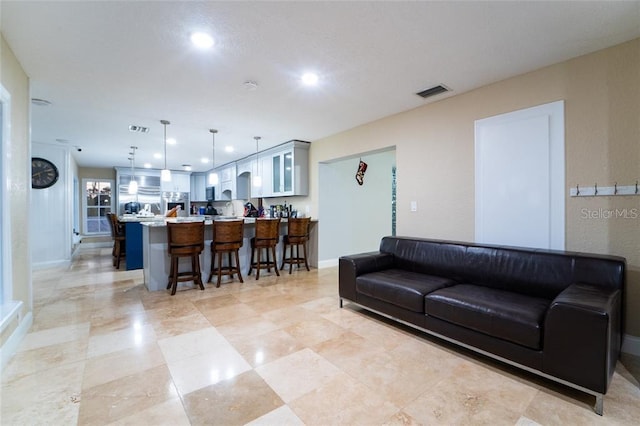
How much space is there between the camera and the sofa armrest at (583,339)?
1.59m

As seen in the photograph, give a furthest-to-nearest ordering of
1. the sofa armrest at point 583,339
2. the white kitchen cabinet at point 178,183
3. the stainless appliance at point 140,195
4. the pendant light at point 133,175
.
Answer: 1. the white kitchen cabinet at point 178,183
2. the stainless appliance at point 140,195
3. the pendant light at point 133,175
4. the sofa armrest at point 583,339

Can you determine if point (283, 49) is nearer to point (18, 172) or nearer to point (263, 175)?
point (18, 172)

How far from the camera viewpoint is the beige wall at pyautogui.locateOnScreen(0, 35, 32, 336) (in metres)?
2.38

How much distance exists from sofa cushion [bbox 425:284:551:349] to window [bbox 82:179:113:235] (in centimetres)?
1001

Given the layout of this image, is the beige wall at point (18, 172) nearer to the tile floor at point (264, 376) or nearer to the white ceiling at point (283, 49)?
the white ceiling at point (283, 49)

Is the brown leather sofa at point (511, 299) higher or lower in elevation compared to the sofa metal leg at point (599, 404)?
higher

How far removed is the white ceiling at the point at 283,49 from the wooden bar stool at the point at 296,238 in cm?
193

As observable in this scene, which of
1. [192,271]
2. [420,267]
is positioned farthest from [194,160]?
[420,267]

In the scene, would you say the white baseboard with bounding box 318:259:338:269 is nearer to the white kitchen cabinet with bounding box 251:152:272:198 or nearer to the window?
the white kitchen cabinet with bounding box 251:152:272:198

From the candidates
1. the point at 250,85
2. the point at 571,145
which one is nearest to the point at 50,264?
the point at 250,85

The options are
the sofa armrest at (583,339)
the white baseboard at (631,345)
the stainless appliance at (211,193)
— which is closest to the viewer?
the sofa armrest at (583,339)

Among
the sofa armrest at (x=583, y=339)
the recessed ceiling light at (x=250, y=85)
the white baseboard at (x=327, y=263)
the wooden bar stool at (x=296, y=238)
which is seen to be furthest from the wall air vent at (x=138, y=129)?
the sofa armrest at (x=583, y=339)

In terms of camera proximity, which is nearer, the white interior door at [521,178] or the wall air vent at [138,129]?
the white interior door at [521,178]

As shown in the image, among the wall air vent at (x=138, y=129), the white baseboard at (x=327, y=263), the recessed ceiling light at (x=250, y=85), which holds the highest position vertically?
the wall air vent at (x=138, y=129)
